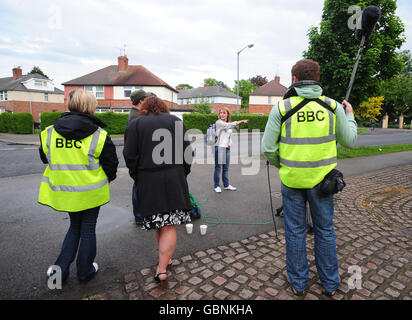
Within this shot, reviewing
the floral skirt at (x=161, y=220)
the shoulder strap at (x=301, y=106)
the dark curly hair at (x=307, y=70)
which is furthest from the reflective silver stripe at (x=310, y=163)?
the floral skirt at (x=161, y=220)

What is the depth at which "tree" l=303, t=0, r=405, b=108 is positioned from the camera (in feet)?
32.7

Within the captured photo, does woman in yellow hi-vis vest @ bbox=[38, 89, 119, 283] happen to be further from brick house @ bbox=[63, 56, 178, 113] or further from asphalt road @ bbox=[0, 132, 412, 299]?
brick house @ bbox=[63, 56, 178, 113]

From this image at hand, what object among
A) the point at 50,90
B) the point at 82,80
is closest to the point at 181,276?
the point at 82,80

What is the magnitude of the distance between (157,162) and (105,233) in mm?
2048

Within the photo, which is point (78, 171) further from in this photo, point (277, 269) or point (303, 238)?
point (277, 269)

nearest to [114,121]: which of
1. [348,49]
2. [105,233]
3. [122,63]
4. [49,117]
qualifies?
[49,117]

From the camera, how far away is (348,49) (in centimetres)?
1038

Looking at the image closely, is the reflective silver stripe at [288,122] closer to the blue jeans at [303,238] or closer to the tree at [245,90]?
the blue jeans at [303,238]

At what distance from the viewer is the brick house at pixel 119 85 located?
34.8 m

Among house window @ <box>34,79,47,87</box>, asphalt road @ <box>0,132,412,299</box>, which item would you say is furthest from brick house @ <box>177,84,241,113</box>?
asphalt road @ <box>0,132,412,299</box>

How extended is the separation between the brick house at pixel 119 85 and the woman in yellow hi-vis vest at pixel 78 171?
32893mm

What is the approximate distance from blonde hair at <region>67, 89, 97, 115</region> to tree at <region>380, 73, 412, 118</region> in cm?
5480

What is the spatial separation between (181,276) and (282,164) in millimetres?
1631
